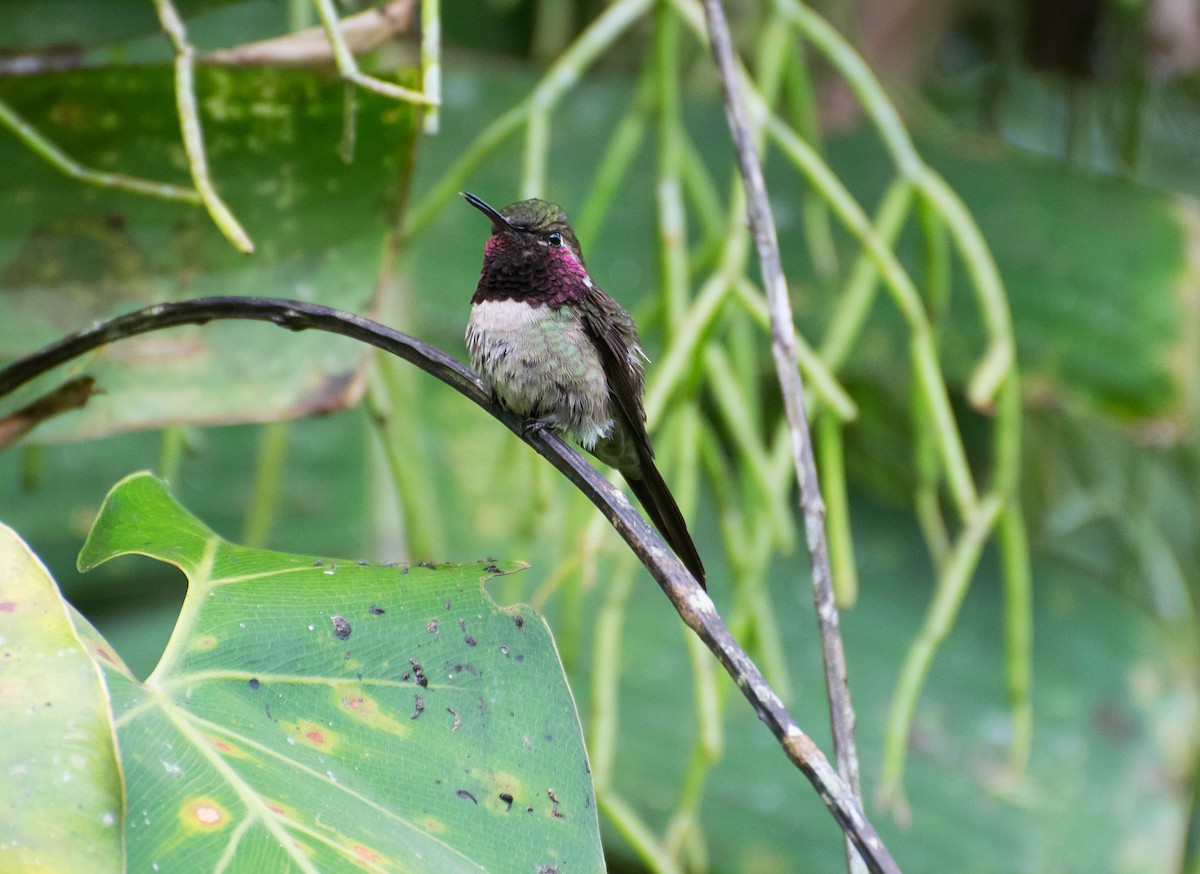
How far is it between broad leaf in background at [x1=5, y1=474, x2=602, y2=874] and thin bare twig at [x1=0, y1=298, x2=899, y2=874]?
11 centimetres

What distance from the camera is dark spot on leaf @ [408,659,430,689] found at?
78 centimetres

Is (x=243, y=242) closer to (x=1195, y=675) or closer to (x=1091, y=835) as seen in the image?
(x=1091, y=835)

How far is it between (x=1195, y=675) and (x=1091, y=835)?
0.36 meters

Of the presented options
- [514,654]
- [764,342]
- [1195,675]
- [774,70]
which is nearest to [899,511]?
[764,342]

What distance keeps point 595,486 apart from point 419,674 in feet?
0.59

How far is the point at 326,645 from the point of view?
30.9 inches

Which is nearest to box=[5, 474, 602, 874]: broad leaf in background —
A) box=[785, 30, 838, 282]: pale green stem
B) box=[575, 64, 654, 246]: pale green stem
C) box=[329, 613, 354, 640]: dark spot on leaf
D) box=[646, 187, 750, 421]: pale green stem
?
box=[329, 613, 354, 640]: dark spot on leaf

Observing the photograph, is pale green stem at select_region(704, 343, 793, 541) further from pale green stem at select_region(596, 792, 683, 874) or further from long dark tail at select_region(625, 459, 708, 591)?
pale green stem at select_region(596, 792, 683, 874)

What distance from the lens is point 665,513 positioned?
1.14 meters

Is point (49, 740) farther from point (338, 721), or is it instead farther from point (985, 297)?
point (985, 297)

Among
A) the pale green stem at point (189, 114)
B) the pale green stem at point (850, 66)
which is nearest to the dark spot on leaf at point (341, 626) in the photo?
the pale green stem at point (189, 114)

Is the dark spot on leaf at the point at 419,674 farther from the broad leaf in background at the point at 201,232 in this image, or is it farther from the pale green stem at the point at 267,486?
the pale green stem at the point at 267,486

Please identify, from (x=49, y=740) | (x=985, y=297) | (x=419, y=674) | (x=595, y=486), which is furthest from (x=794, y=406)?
(x=49, y=740)

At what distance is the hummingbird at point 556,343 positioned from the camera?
1.22m
